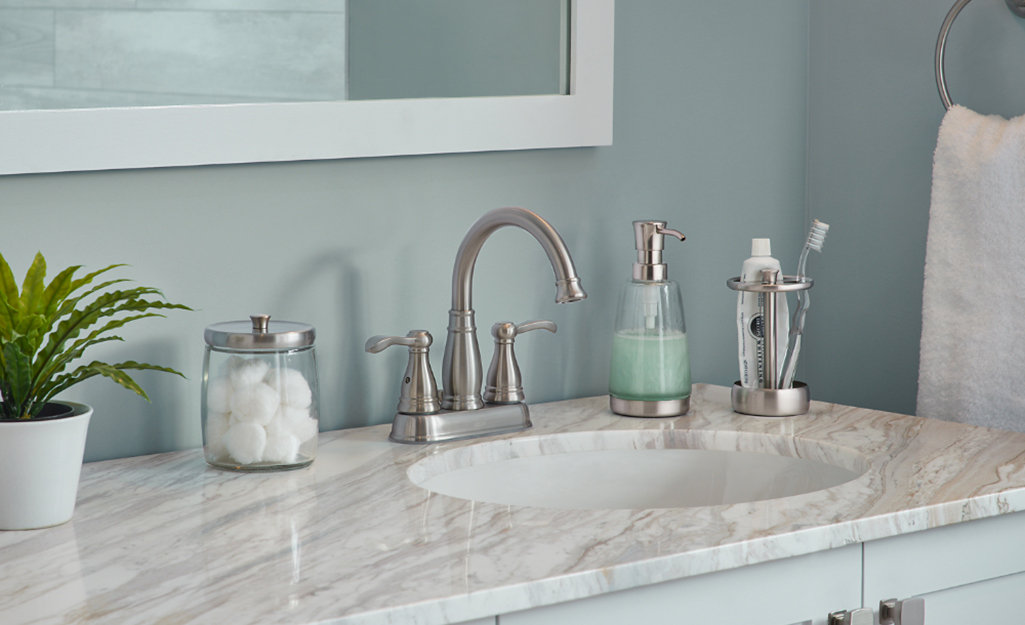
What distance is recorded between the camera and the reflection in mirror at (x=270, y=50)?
105 centimetres

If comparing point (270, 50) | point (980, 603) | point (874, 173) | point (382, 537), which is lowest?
point (980, 603)

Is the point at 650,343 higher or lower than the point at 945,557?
higher

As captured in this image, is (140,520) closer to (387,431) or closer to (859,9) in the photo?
(387,431)

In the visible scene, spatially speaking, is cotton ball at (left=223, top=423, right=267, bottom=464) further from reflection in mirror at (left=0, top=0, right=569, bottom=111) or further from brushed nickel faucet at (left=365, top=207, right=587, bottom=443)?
reflection in mirror at (left=0, top=0, right=569, bottom=111)

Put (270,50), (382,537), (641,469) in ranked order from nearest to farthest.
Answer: (382,537) → (270,50) → (641,469)

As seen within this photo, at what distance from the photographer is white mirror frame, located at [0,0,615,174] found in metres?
1.05

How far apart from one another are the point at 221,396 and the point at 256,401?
40 millimetres

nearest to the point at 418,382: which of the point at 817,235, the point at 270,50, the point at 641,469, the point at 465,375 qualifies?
the point at 465,375

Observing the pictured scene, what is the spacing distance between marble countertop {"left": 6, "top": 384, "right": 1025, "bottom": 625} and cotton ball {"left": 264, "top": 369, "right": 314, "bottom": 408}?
0.07 m

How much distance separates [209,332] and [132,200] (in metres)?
0.16

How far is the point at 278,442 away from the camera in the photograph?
1.07m

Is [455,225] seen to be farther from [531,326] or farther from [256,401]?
[256,401]

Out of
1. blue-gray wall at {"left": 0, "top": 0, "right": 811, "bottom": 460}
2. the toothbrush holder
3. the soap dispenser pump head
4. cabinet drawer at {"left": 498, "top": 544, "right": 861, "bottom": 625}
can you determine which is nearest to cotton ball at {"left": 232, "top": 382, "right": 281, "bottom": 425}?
blue-gray wall at {"left": 0, "top": 0, "right": 811, "bottom": 460}

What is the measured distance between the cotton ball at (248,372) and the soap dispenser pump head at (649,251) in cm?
48
